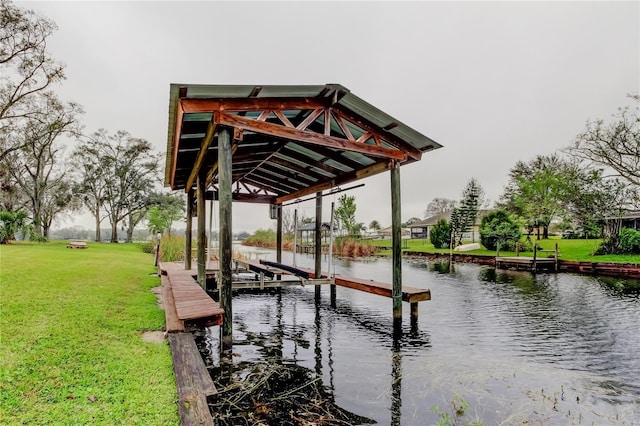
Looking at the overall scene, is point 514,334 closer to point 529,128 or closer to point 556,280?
point 556,280

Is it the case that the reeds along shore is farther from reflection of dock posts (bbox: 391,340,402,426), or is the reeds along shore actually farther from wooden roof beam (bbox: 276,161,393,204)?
reflection of dock posts (bbox: 391,340,402,426)

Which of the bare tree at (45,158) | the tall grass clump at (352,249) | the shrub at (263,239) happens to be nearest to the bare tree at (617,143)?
the tall grass clump at (352,249)

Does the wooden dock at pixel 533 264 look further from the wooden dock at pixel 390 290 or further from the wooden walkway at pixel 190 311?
the wooden walkway at pixel 190 311

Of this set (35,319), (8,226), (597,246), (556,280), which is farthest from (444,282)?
(8,226)

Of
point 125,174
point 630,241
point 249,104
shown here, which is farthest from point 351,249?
point 249,104

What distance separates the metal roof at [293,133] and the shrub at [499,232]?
80.7 feet

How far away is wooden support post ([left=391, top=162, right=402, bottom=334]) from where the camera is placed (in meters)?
6.56

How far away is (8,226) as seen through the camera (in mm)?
19266

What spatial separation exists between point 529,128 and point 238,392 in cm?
3340

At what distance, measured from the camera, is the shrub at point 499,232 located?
93.4 ft

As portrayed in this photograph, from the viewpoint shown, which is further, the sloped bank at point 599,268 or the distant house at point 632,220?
the distant house at point 632,220

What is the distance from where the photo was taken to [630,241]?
70.9 ft

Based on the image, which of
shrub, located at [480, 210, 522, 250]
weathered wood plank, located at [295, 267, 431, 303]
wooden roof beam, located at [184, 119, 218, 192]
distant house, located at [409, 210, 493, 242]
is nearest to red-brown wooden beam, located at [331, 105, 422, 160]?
wooden roof beam, located at [184, 119, 218, 192]

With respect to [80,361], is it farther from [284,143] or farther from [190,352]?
[284,143]
